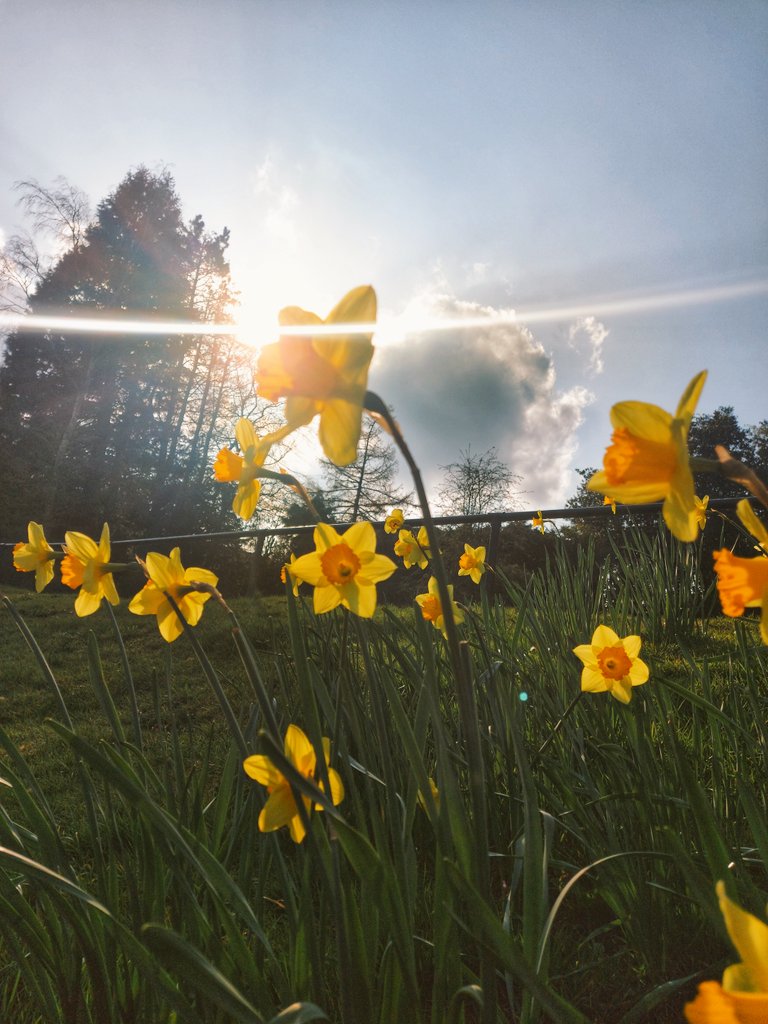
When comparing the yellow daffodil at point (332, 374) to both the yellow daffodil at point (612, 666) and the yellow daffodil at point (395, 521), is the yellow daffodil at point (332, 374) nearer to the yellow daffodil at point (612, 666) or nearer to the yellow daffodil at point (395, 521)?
the yellow daffodil at point (612, 666)

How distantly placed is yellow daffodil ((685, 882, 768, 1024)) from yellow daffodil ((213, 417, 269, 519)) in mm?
647

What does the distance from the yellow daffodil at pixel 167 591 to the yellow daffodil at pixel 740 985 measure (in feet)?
2.52

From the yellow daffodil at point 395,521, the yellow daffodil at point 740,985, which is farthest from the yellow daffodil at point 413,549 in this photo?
the yellow daffodil at point 740,985

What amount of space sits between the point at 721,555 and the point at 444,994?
66 centimetres

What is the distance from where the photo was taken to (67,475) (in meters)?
16.6

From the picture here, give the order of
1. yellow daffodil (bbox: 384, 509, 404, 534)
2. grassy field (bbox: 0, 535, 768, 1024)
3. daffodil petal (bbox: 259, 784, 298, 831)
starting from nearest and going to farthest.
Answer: grassy field (bbox: 0, 535, 768, 1024) → daffodil petal (bbox: 259, 784, 298, 831) → yellow daffodil (bbox: 384, 509, 404, 534)

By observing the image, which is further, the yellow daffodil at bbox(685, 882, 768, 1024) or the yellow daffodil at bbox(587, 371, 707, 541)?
the yellow daffodil at bbox(587, 371, 707, 541)

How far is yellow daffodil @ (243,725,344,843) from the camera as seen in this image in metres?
0.81

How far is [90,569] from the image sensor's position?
1.17m

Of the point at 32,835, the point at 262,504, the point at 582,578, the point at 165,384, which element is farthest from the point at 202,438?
the point at 32,835

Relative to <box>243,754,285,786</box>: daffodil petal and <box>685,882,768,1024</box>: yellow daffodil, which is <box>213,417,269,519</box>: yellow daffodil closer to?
<box>243,754,285,786</box>: daffodil petal

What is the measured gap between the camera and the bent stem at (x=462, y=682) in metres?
0.55

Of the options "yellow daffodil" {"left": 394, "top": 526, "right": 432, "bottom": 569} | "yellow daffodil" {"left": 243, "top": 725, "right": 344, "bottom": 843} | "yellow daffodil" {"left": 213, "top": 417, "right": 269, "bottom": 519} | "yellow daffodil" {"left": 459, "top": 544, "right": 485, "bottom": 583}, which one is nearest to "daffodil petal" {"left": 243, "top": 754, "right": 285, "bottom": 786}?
"yellow daffodil" {"left": 243, "top": 725, "right": 344, "bottom": 843}

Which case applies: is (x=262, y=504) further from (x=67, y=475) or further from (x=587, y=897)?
(x=587, y=897)
